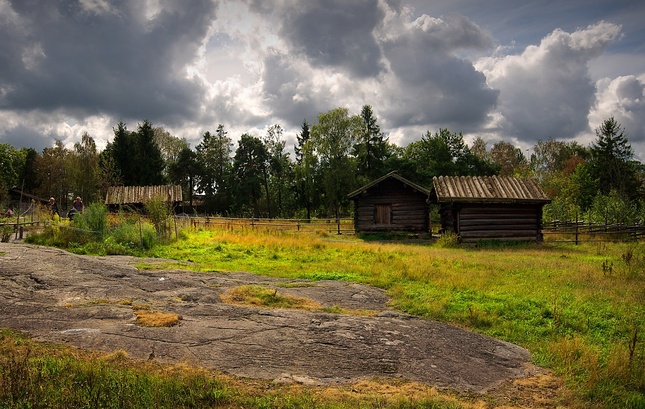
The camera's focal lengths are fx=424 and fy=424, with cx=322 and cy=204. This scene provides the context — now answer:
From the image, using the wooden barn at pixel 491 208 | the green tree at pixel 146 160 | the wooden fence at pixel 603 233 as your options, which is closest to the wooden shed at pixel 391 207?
the wooden barn at pixel 491 208

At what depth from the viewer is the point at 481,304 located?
32.0 feet

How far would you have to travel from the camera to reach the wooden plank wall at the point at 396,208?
3064 centimetres

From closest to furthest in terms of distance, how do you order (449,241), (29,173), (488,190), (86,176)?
(449,241) < (488,190) < (86,176) < (29,173)

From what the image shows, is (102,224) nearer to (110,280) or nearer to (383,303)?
(110,280)

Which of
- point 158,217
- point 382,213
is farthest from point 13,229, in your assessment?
point 382,213

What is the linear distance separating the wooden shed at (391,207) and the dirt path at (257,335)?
2073 centimetres

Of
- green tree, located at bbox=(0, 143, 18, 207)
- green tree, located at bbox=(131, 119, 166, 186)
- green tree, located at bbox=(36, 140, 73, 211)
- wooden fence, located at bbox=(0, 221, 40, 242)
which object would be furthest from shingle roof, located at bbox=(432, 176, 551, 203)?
green tree, located at bbox=(0, 143, 18, 207)

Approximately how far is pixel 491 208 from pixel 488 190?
3.69 ft

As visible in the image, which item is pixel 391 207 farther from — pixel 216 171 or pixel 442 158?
pixel 216 171

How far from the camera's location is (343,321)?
8.19m

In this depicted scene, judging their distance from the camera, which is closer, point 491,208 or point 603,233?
point 491,208

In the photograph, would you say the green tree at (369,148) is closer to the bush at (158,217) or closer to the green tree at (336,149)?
the green tree at (336,149)

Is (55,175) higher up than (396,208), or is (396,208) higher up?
(55,175)

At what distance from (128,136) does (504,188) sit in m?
49.3
